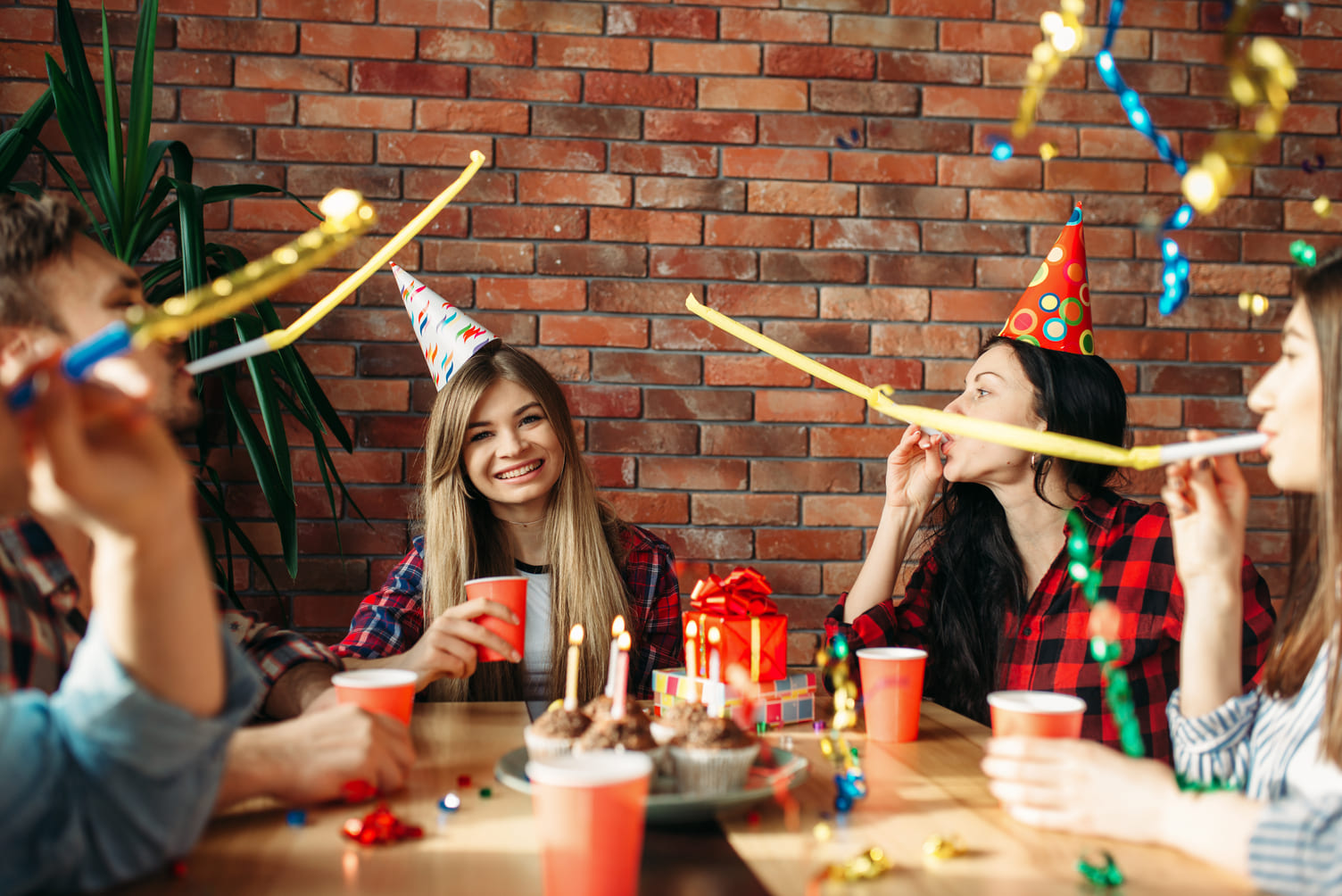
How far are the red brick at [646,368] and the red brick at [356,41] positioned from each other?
0.87m

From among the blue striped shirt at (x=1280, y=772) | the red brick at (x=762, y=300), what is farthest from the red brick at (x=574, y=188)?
the blue striped shirt at (x=1280, y=772)

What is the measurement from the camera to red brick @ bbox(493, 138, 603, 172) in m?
2.35

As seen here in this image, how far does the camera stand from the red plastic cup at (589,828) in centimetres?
70

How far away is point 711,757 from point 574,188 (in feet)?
5.70

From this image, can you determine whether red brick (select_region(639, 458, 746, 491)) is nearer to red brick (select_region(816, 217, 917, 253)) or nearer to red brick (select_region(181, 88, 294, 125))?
red brick (select_region(816, 217, 917, 253))

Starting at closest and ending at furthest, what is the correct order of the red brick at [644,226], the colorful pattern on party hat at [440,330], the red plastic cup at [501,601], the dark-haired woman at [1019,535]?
the red plastic cup at [501,601] → the dark-haired woman at [1019,535] → the colorful pattern on party hat at [440,330] → the red brick at [644,226]

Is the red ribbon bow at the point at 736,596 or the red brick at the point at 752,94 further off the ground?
the red brick at the point at 752,94

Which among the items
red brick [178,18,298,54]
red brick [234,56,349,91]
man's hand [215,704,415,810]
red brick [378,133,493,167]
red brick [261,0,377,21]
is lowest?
man's hand [215,704,415,810]

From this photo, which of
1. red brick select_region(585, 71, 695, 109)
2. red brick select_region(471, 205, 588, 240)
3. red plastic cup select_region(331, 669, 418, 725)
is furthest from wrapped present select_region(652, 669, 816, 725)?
red brick select_region(585, 71, 695, 109)

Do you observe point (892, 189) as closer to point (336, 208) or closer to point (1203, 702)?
point (1203, 702)

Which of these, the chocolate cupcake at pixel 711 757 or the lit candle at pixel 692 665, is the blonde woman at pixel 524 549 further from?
the chocolate cupcake at pixel 711 757

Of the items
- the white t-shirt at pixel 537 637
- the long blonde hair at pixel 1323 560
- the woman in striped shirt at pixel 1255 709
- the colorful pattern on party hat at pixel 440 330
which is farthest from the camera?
the colorful pattern on party hat at pixel 440 330

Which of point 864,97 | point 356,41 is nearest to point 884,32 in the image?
point 864,97

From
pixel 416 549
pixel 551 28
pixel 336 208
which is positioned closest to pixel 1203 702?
pixel 336 208
